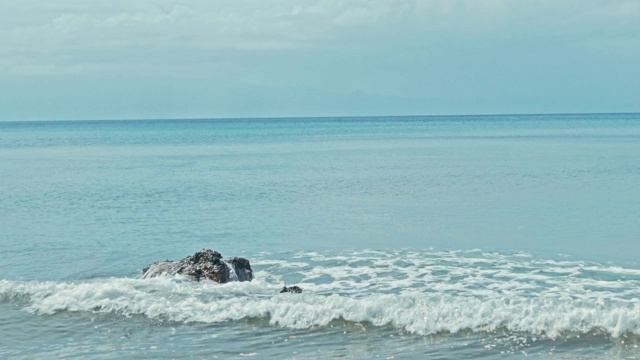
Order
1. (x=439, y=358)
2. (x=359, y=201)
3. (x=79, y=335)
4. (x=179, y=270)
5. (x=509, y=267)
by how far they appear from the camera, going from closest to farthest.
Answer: (x=439, y=358)
(x=79, y=335)
(x=179, y=270)
(x=509, y=267)
(x=359, y=201)

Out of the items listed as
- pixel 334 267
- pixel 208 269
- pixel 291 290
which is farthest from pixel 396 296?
pixel 334 267

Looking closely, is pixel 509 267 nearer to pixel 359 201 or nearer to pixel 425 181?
pixel 359 201

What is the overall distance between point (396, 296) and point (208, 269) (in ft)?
18.9

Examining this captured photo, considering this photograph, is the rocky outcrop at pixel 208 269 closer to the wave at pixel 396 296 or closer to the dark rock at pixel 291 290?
the wave at pixel 396 296

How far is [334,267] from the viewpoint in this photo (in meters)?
25.1

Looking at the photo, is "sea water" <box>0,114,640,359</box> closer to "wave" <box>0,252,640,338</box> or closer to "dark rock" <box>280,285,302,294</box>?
"wave" <box>0,252,640,338</box>

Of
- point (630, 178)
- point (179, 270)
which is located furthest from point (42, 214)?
point (630, 178)

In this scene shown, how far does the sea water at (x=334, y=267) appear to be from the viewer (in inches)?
653

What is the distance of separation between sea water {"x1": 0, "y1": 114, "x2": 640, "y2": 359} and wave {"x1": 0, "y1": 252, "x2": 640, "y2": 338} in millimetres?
52

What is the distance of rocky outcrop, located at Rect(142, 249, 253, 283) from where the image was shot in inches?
851

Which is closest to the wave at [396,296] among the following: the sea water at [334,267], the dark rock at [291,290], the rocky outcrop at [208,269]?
the sea water at [334,267]

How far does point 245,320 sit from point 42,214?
24601 mm

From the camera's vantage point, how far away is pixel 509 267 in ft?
80.7

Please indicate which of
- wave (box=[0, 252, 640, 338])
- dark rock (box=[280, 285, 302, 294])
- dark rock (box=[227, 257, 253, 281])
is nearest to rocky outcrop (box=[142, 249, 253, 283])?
dark rock (box=[227, 257, 253, 281])
